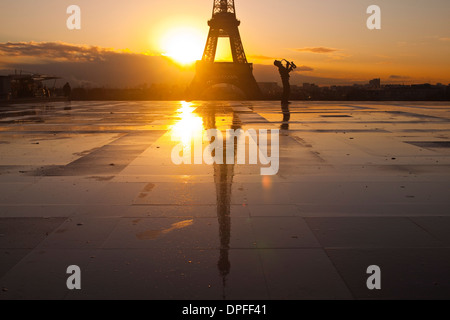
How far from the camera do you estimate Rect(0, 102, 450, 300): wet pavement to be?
3.33 meters

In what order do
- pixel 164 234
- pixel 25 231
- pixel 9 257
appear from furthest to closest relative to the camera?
pixel 25 231
pixel 164 234
pixel 9 257

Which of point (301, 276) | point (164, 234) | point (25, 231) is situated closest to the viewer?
point (301, 276)

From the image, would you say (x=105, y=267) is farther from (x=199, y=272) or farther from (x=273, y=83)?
(x=273, y=83)

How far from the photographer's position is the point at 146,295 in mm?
3158

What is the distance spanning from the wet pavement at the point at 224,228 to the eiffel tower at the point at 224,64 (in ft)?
167

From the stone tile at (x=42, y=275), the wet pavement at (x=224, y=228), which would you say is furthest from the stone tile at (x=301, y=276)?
the stone tile at (x=42, y=275)

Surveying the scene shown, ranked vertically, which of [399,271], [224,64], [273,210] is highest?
[224,64]

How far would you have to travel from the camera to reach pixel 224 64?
61.1 m

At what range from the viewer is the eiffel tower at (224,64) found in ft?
197

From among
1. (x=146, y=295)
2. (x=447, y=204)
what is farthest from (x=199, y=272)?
(x=447, y=204)

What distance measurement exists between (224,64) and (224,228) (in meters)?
58.1

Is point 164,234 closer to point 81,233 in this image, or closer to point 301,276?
point 81,233

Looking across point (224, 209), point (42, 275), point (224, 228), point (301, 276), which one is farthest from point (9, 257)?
point (301, 276)

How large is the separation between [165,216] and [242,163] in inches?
143
